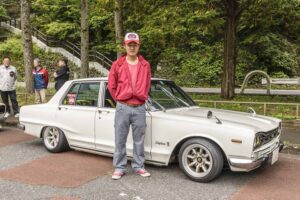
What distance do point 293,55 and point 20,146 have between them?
2062cm

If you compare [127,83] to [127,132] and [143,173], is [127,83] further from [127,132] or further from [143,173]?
[143,173]

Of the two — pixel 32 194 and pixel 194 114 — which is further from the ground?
pixel 194 114

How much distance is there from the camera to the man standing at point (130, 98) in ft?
18.4

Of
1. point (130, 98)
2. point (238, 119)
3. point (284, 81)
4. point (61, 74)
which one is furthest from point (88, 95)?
point (284, 81)

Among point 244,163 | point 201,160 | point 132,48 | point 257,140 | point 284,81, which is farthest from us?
point 284,81

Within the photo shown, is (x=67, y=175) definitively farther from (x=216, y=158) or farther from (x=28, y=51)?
(x=28, y=51)

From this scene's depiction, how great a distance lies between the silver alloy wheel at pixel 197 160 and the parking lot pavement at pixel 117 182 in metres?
0.17

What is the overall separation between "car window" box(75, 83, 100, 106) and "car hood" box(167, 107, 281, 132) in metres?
1.42

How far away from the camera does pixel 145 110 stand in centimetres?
595

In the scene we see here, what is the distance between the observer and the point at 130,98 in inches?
222

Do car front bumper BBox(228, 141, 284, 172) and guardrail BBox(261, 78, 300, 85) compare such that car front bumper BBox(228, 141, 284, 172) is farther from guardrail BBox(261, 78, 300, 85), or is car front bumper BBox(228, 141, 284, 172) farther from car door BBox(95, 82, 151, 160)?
guardrail BBox(261, 78, 300, 85)

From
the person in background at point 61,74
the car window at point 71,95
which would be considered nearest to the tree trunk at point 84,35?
the person in background at point 61,74

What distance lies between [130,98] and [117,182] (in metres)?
1.21

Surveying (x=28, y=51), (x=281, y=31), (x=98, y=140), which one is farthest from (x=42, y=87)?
(x=281, y=31)
